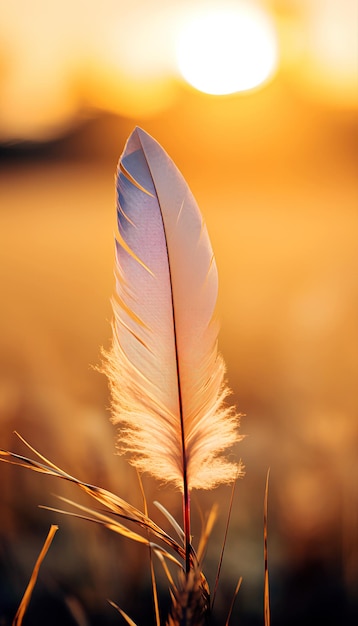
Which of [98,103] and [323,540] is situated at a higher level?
[98,103]

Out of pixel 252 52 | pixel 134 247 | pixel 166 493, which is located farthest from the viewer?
pixel 252 52

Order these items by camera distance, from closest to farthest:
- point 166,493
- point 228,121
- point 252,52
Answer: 1. point 166,493
2. point 252,52
3. point 228,121

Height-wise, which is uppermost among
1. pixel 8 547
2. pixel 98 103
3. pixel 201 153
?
pixel 98 103

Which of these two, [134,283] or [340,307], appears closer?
[134,283]

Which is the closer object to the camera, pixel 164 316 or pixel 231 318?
pixel 164 316

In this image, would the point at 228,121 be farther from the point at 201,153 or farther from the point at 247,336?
the point at 247,336

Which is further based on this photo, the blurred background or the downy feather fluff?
the blurred background

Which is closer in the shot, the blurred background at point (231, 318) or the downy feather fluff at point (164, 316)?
the downy feather fluff at point (164, 316)

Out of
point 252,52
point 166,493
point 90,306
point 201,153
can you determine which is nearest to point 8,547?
point 166,493
